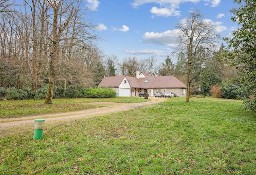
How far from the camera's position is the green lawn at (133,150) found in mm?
7324

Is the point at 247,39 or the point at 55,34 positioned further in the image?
the point at 55,34

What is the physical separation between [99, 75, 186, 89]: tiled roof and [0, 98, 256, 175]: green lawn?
42481mm

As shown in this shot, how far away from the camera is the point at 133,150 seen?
28.7 ft

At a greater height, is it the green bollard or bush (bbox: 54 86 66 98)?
bush (bbox: 54 86 66 98)

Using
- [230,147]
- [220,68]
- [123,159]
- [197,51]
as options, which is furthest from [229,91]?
Answer: [123,159]

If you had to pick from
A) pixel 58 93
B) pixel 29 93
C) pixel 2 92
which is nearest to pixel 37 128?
pixel 2 92

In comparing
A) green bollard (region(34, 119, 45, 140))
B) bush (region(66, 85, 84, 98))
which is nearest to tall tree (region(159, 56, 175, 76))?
bush (region(66, 85, 84, 98))

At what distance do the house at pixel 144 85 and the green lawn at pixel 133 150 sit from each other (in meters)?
42.2

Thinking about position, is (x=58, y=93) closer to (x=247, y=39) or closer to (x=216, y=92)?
(x=216, y=92)

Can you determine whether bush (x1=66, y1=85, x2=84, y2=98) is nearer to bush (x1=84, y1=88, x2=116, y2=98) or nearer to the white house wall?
bush (x1=84, y1=88, x2=116, y2=98)

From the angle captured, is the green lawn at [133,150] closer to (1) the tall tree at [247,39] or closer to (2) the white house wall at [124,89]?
(1) the tall tree at [247,39]

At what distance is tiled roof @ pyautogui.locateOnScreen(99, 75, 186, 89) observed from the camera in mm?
54750

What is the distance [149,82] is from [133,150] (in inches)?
1974

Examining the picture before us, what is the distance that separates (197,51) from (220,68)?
2627 cm
